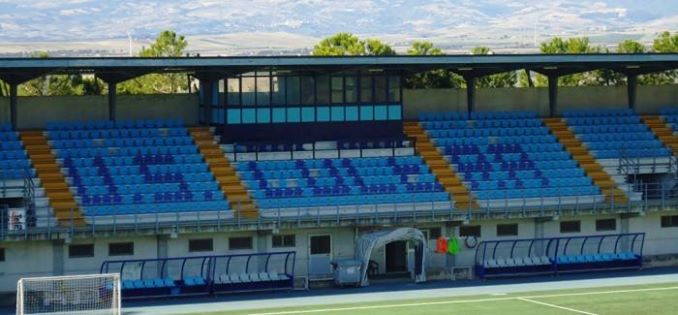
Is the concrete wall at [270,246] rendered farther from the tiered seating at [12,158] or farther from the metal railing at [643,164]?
the tiered seating at [12,158]

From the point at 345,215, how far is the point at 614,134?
44.1 feet

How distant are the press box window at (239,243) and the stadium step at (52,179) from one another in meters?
4.98

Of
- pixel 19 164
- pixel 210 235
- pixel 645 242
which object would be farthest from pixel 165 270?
pixel 645 242

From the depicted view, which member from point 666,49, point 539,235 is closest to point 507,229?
point 539,235

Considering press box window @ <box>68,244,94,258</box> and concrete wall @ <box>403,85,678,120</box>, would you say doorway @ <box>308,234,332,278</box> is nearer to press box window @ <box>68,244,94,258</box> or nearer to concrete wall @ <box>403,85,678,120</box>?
press box window @ <box>68,244,94,258</box>

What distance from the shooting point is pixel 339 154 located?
180 feet

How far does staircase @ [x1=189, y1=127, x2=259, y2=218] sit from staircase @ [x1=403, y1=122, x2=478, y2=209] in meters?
7.28

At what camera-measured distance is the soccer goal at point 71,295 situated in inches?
1702

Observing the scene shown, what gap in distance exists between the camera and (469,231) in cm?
5291

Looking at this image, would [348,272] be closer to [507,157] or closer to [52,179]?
[507,157]

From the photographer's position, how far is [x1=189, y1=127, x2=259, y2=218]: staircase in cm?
5066

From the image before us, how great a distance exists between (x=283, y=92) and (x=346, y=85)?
2.37m

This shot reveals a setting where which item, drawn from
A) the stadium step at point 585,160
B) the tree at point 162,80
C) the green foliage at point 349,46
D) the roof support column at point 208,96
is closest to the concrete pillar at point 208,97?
the roof support column at point 208,96

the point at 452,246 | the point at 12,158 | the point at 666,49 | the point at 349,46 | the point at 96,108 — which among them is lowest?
the point at 452,246
